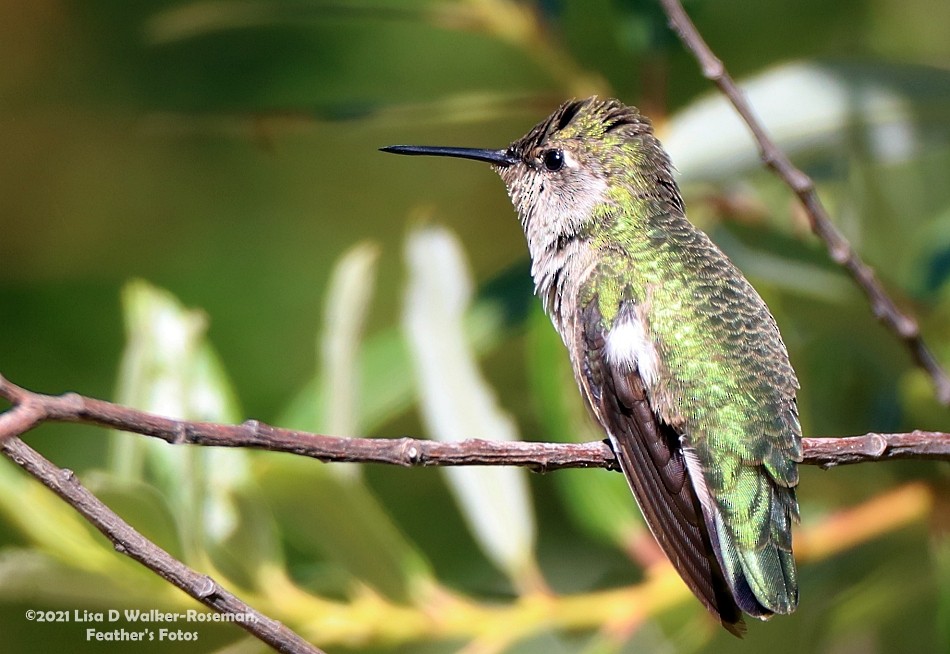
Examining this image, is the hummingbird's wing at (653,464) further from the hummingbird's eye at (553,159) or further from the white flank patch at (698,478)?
the hummingbird's eye at (553,159)

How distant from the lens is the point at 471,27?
2.65 metres

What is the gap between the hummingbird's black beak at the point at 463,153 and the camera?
249 centimetres

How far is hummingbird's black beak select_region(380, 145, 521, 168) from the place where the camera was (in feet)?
8.16

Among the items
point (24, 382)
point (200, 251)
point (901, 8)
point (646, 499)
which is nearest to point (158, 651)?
point (24, 382)

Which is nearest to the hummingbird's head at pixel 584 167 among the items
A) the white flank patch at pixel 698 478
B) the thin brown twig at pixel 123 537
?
the white flank patch at pixel 698 478

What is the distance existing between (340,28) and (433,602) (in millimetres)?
2495

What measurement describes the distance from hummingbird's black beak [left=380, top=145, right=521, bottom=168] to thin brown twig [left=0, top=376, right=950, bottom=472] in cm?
87

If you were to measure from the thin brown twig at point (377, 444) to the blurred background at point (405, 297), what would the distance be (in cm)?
52

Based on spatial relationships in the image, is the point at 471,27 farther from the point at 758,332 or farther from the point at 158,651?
the point at 158,651

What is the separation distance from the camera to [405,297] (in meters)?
2.39

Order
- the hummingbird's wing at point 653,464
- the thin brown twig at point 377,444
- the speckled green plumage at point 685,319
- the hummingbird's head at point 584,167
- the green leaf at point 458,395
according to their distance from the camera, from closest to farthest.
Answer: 1. the thin brown twig at point 377,444
2. the hummingbird's wing at point 653,464
3. the speckled green plumage at point 685,319
4. the green leaf at point 458,395
5. the hummingbird's head at point 584,167

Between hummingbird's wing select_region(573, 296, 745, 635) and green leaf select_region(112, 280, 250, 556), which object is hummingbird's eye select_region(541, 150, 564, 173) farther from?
green leaf select_region(112, 280, 250, 556)

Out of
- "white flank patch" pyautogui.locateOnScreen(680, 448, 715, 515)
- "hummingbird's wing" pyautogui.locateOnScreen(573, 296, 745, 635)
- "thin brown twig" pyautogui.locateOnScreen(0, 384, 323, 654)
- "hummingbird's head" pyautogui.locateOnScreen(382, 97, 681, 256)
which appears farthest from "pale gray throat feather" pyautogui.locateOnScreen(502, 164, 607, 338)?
"thin brown twig" pyautogui.locateOnScreen(0, 384, 323, 654)

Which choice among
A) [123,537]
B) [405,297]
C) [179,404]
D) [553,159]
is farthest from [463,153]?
[123,537]
